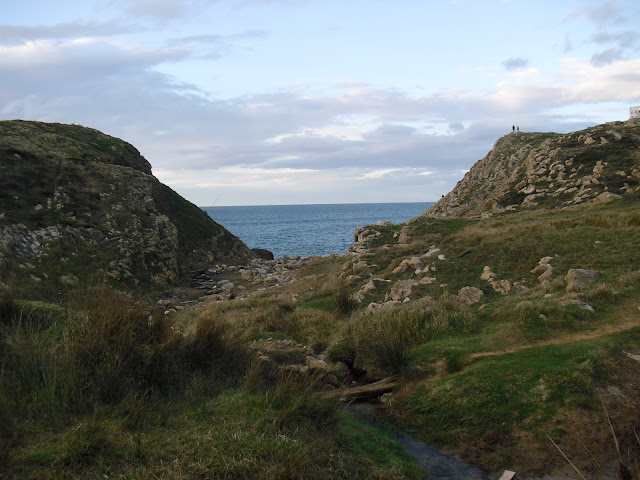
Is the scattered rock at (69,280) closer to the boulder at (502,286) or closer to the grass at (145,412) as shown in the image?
the grass at (145,412)

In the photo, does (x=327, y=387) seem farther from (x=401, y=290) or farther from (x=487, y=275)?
(x=487, y=275)

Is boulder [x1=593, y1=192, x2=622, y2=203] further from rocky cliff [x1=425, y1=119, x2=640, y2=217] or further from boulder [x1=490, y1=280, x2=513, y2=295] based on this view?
boulder [x1=490, y1=280, x2=513, y2=295]

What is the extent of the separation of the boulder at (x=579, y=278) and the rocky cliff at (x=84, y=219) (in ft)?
53.2

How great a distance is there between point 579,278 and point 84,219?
2502 cm

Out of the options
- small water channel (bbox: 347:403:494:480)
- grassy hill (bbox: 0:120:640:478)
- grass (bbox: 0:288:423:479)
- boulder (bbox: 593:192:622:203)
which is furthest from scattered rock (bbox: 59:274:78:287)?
boulder (bbox: 593:192:622:203)

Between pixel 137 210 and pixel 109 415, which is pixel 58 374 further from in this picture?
pixel 137 210

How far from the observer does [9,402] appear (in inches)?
200

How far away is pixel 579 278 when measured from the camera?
11891mm

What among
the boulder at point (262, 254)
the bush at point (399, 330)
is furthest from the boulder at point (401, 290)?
the boulder at point (262, 254)

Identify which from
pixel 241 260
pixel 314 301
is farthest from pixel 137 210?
pixel 314 301

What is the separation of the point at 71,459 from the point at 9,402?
4.38 feet

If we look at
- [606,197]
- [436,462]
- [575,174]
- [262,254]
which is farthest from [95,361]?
[262,254]

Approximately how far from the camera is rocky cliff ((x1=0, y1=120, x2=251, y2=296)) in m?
22.2

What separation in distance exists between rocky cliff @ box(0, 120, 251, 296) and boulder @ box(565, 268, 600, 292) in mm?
16219
